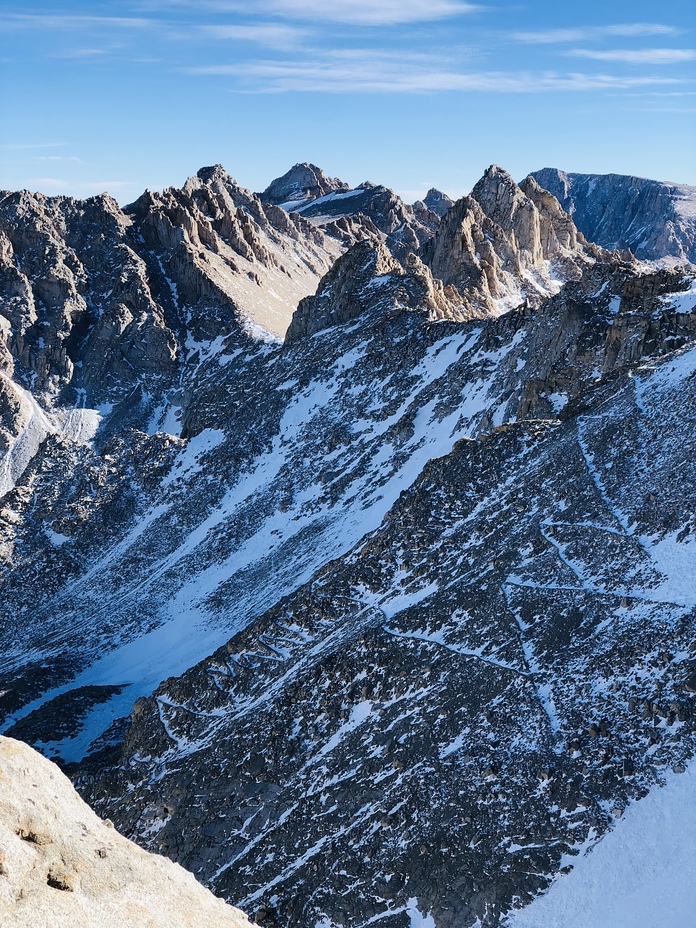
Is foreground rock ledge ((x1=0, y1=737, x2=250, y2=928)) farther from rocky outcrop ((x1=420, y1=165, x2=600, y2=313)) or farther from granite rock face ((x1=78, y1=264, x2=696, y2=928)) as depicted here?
rocky outcrop ((x1=420, y1=165, x2=600, y2=313))

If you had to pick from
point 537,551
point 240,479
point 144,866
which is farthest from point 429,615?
point 240,479

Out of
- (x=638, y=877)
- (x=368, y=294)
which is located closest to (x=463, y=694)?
(x=638, y=877)

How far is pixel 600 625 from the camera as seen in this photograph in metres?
35.6

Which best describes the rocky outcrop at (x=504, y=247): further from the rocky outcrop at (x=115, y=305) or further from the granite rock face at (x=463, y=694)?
the granite rock face at (x=463, y=694)

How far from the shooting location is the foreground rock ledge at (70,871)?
1661cm

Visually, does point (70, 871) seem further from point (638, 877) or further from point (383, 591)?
point (383, 591)

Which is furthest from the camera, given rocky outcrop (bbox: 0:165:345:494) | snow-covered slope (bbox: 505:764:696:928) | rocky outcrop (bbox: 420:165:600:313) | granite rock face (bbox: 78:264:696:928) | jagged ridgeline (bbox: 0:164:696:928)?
rocky outcrop (bbox: 0:165:345:494)

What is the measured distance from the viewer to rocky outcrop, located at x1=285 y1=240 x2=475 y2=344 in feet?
335

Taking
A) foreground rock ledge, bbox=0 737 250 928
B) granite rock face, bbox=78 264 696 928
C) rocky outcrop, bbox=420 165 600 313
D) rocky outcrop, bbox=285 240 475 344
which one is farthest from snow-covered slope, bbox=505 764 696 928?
rocky outcrop, bbox=420 165 600 313

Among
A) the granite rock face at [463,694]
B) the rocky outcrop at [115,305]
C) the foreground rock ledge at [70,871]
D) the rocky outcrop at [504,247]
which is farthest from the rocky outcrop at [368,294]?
the foreground rock ledge at [70,871]

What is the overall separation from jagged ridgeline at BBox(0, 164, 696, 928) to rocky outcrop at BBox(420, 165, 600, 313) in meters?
0.91

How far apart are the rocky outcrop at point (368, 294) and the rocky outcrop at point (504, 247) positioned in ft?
37.4

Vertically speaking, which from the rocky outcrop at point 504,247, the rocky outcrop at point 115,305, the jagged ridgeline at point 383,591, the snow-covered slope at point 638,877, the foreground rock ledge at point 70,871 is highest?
the rocky outcrop at point 115,305

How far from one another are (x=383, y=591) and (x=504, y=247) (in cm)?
10099
